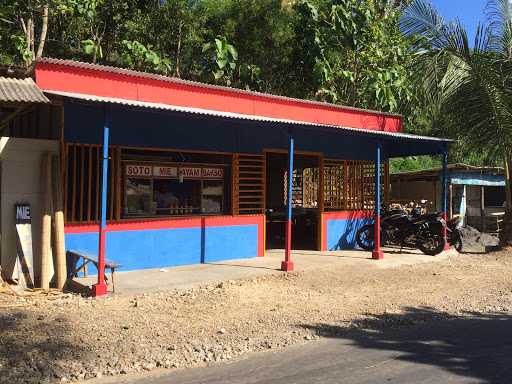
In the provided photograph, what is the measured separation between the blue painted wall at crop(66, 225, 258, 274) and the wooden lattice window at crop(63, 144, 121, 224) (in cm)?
34

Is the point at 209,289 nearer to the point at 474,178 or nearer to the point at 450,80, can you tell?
the point at 450,80

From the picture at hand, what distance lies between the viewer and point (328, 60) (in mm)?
19094

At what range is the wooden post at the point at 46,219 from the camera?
8.06 metres

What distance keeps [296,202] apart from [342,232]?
3129mm

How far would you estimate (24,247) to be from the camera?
323 inches

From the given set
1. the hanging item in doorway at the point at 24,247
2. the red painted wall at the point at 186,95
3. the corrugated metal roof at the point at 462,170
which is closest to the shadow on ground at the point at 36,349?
the hanging item in doorway at the point at 24,247

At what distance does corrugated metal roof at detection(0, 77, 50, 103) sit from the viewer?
736cm

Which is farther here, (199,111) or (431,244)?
(431,244)

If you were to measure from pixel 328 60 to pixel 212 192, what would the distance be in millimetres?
10007

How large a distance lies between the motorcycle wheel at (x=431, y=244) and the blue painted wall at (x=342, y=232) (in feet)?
4.91

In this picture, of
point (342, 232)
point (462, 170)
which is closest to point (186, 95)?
point (342, 232)

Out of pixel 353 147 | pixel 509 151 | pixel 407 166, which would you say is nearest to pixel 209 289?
pixel 353 147

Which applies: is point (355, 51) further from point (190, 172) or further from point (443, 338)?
point (443, 338)

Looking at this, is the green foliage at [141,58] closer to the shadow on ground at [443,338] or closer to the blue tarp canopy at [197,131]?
the blue tarp canopy at [197,131]
